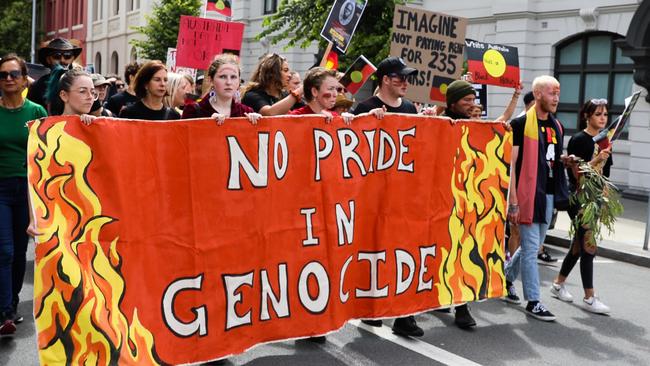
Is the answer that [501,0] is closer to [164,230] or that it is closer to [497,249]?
[497,249]

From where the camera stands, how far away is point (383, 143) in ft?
18.8

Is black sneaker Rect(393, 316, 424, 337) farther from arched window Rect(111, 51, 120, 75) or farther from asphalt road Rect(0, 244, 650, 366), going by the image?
arched window Rect(111, 51, 120, 75)

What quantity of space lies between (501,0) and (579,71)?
2.71 m

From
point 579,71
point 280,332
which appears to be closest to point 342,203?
point 280,332

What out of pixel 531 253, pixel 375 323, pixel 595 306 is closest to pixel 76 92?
pixel 375 323

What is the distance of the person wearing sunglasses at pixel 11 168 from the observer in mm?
5578

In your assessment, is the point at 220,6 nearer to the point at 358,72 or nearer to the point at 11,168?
the point at 358,72

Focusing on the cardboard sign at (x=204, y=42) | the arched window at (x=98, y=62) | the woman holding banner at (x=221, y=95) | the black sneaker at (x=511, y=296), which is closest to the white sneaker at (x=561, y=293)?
the black sneaker at (x=511, y=296)

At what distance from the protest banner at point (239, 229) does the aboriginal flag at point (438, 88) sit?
9.36 ft

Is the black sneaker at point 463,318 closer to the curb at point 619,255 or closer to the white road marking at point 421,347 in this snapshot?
the white road marking at point 421,347

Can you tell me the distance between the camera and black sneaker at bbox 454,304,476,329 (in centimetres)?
632

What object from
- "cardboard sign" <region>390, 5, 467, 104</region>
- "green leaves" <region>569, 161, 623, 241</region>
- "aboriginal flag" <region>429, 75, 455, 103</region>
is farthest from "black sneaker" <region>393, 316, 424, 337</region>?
"aboriginal flag" <region>429, 75, 455, 103</region>

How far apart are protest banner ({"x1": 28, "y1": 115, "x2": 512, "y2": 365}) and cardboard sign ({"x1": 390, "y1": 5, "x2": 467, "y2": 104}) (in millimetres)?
2949

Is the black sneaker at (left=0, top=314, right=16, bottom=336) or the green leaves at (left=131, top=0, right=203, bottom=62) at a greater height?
the green leaves at (left=131, top=0, right=203, bottom=62)
